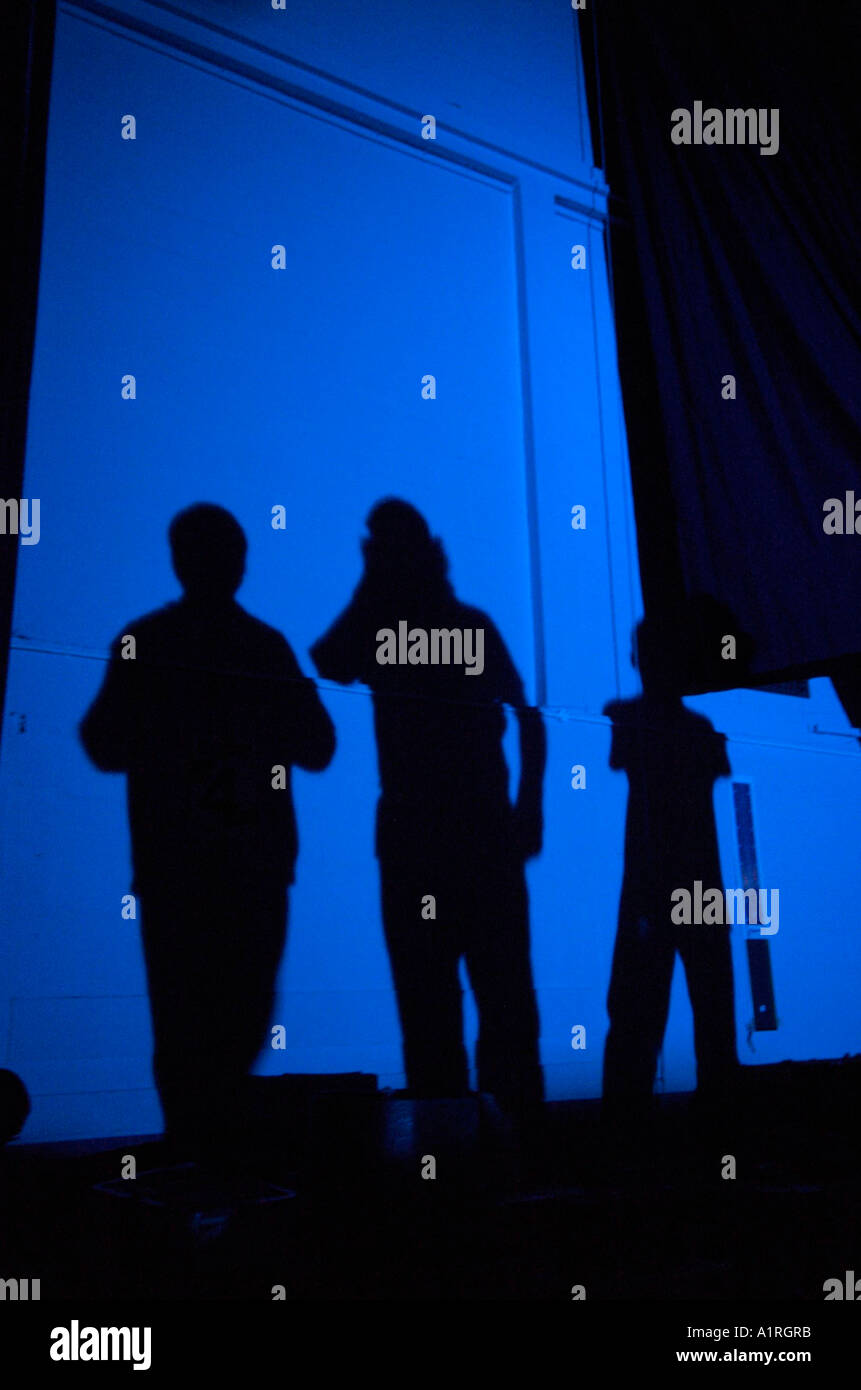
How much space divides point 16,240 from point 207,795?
176 cm

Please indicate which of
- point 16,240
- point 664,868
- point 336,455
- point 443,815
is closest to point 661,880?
point 664,868

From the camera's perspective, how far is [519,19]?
5168 mm

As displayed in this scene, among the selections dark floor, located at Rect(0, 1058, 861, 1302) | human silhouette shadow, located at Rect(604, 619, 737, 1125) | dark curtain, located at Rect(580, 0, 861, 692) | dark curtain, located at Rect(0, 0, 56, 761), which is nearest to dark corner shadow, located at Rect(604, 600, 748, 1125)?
human silhouette shadow, located at Rect(604, 619, 737, 1125)

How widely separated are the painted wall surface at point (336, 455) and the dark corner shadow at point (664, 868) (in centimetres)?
8

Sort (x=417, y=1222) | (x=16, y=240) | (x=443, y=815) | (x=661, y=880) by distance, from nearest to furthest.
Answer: (x=417, y=1222)
(x=16, y=240)
(x=443, y=815)
(x=661, y=880)

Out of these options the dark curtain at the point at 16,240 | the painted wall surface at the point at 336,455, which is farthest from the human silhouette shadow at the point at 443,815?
the dark curtain at the point at 16,240

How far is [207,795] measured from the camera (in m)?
3.36

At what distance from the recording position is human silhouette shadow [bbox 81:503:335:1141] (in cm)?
316

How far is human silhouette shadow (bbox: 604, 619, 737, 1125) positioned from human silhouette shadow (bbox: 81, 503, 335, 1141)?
4.72 ft

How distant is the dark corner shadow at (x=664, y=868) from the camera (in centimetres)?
412

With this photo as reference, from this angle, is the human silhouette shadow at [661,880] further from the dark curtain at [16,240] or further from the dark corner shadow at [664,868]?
the dark curtain at [16,240]

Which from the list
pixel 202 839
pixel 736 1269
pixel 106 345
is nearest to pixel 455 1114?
pixel 736 1269

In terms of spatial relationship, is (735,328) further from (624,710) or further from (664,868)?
(664,868)

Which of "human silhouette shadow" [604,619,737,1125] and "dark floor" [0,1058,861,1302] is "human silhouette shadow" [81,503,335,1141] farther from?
→ "human silhouette shadow" [604,619,737,1125]
